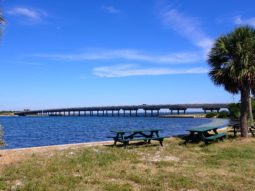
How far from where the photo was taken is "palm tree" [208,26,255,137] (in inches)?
831

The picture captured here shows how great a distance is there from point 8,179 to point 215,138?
11.4m

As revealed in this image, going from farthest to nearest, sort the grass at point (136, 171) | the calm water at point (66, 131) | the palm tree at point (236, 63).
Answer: the calm water at point (66, 131), the palm tree at point (236, 63), the grass at point (136, 171)

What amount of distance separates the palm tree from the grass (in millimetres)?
6341

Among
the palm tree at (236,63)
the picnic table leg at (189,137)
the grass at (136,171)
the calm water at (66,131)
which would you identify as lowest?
the calm water at (66,131)

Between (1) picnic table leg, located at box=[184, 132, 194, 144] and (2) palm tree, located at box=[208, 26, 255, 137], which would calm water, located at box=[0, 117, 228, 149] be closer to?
(1) picnic table leg, located at box=[184, 132, 194, 144]

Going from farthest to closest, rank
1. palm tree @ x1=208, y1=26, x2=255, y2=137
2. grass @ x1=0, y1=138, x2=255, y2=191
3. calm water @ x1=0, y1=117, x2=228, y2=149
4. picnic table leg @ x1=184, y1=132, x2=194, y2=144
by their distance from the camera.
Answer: calm water @ x1=0, y1=117, x2=228, y2=149, palm tree @ x1=208, y1=26, x2=255, y2=137, picnic table leg @ x1=184, y1=132, x2=194, y2=144, grass @ x1=0, y1=138, x2=255, y2=191

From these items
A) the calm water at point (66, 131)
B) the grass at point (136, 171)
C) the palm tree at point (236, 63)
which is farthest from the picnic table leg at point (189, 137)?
the calm water at point (66, 131)

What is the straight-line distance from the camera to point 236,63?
21.6m

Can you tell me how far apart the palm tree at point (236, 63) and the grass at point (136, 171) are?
20.8ft

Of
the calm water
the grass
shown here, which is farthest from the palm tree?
the calm water

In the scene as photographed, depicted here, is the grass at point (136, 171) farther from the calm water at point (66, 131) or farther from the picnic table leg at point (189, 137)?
the calm water at point (66, 131)

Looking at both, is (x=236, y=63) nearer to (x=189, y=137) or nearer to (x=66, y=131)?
(x=189, y=137)

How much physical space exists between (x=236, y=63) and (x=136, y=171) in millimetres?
12576

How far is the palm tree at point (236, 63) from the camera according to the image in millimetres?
21108
